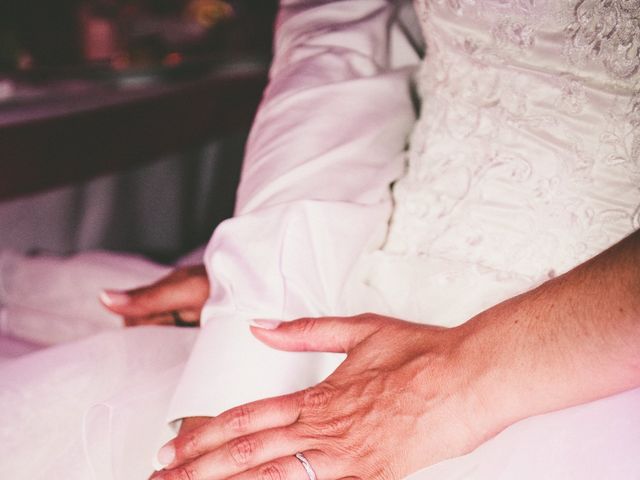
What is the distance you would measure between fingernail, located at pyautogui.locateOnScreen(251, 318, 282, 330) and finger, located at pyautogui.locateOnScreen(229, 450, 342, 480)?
0.12 metres

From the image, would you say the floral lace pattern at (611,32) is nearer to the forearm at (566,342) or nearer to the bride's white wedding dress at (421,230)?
the bride's white wedding dress at (421,230)

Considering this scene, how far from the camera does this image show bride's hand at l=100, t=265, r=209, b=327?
753 mm

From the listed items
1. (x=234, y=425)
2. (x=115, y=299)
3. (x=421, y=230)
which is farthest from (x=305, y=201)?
(x=115, y=299)

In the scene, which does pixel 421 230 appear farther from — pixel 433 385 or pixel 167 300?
pixel 167 300

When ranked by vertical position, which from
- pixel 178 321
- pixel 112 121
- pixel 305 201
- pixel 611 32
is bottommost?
pixel 178 321

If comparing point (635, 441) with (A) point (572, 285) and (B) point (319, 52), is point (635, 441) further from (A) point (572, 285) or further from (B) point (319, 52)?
(B) point (319, 52)

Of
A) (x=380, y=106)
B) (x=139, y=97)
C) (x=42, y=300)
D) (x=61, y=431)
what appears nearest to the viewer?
(x=61, y=431)

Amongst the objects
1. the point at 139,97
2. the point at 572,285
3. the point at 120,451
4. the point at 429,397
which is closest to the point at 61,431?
the point at 120,451

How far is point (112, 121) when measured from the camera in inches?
54.0

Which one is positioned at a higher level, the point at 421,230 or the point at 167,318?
the point at 421,230

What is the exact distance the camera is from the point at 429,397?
1.57 ft

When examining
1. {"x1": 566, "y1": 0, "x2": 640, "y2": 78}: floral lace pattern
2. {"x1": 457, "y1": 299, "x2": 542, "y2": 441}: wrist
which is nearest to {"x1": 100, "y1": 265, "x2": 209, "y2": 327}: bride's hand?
{"x1": 457, "y1": 299, "x2": 542, "y2": 441}: wrist

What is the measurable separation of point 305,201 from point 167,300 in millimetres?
264

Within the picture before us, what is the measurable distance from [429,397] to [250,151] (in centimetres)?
38
